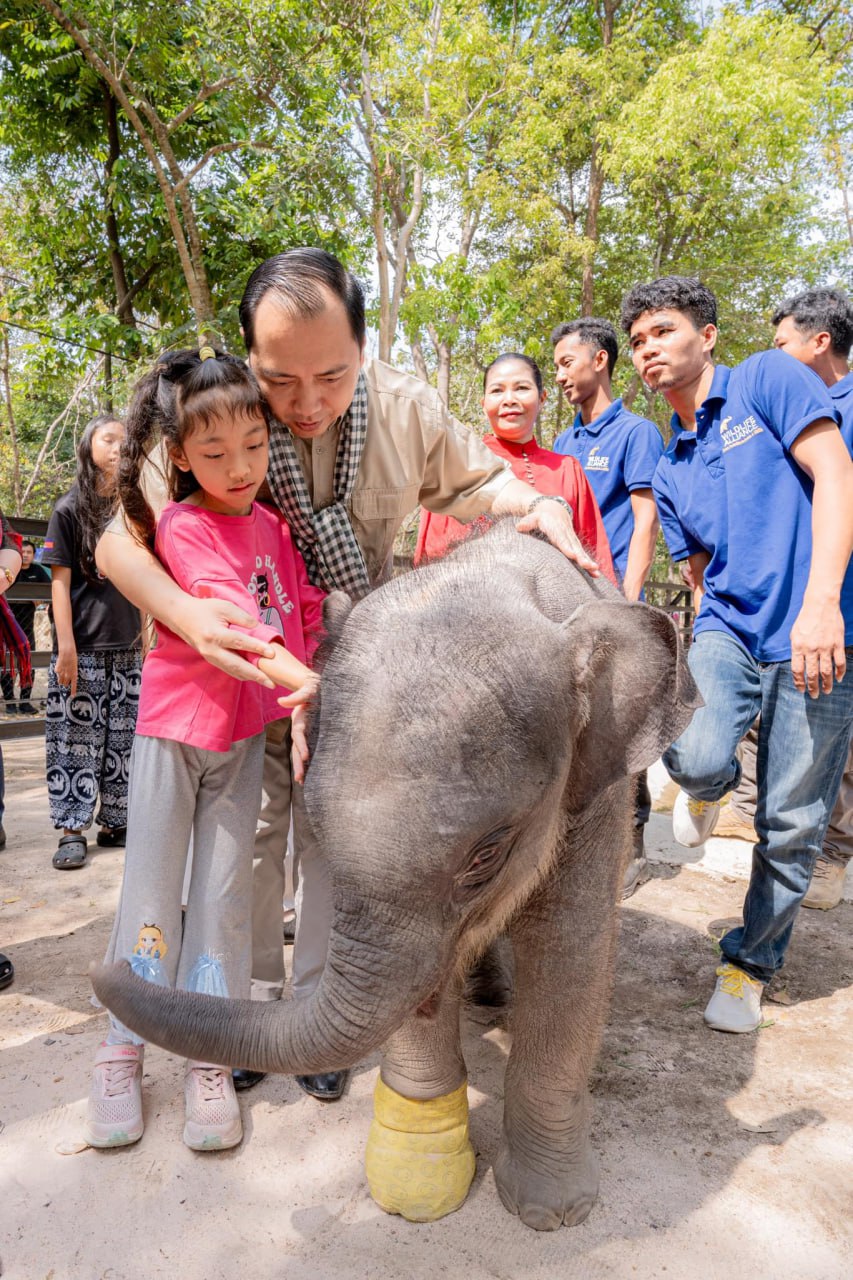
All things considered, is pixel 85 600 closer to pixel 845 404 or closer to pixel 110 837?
pixel 110 837

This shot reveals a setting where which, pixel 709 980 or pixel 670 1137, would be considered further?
pixel 709 980

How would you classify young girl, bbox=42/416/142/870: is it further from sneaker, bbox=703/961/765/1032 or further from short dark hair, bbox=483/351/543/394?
sneaker, bbox=703/961/765/1032

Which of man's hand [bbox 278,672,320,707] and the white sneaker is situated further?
the white sneaker

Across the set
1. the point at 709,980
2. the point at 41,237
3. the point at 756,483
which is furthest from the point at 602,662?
the point at 41,237

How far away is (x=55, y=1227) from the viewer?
214cm

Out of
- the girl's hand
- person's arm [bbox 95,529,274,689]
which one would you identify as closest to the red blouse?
person's arm [bbox 95,529,274,689]

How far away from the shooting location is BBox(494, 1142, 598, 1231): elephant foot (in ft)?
7.16

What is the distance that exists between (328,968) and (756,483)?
8.09 feet

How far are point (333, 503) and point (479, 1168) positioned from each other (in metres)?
2.07

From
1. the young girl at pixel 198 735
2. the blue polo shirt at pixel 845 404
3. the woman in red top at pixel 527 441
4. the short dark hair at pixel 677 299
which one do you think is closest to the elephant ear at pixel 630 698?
the young girl at pixel 198 735

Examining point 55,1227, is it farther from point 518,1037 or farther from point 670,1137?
point 670,1137

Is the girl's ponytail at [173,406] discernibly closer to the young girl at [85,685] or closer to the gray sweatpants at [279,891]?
the gray sweatpants at [279,891]

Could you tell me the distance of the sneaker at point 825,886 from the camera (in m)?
4.38

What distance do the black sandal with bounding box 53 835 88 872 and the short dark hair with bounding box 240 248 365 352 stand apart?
140 inches
